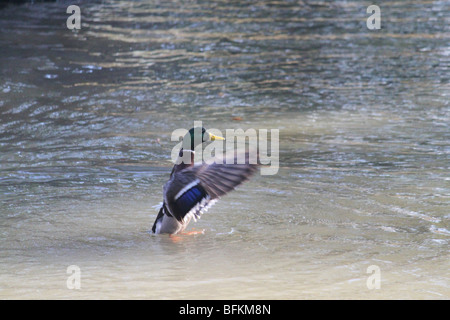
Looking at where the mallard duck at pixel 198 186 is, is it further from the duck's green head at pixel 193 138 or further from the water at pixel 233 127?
the duck's green head at pixel 193 138

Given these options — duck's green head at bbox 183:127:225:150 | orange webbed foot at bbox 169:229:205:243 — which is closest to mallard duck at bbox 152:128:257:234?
orange webbed foot at bbox 169:229:205:243

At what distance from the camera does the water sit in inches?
190

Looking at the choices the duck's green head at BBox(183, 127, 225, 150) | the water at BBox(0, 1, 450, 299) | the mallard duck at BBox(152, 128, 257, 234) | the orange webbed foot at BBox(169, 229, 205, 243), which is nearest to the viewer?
the water at BBox(0, 1, 450, 299)

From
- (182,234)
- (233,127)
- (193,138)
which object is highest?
(193,138)

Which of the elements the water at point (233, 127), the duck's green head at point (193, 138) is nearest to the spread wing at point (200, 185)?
the water at point (233, 127)

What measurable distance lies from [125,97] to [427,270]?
6.77m

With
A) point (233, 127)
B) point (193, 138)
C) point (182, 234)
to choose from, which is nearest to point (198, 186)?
point (182, 234)

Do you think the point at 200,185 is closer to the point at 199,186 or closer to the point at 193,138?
the point at 199,186

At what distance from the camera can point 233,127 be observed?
9188 millimetres

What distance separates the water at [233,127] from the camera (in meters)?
4.82

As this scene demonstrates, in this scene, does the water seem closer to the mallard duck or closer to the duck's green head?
the mallard duck

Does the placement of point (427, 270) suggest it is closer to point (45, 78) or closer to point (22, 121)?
point (22, 121)

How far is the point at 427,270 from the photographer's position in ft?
15.7
